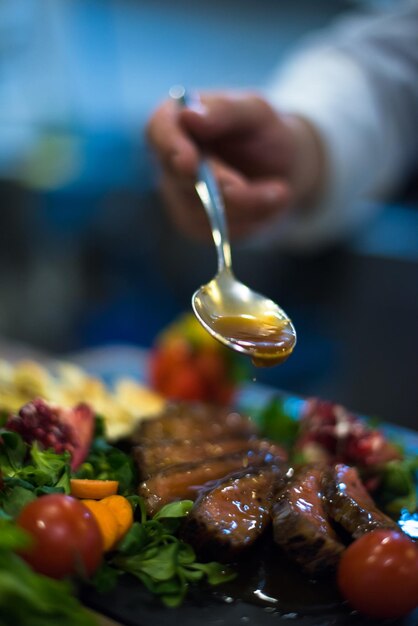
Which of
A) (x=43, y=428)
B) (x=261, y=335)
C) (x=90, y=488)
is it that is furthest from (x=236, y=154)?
(x=90, y=488)

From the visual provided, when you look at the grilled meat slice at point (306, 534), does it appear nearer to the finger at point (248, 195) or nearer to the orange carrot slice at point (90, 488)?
the orange carrot slice at point (90, 488)

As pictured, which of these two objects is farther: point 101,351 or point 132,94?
point 132,94

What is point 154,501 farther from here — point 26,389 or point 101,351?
point 101,351

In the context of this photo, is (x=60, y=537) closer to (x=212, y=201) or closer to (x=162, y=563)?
(x=162, y=563)

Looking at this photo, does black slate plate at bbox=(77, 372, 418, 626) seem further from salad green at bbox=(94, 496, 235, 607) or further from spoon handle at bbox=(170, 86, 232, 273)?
spoon handle at bbox=(170, 86, 232, 273)

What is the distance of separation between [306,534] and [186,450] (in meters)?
0.41

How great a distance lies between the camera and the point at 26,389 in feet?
6.13

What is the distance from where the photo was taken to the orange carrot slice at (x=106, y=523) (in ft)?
3.57

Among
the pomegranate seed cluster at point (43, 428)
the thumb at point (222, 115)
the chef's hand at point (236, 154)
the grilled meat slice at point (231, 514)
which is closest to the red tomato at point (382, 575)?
the grilled meat slice at point (231, 514)

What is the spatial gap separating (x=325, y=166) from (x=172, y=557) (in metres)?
1.68

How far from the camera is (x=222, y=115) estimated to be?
6.32 feet

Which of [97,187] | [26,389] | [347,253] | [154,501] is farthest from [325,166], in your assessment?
[97,187]

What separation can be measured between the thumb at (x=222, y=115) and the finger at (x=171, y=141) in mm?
38

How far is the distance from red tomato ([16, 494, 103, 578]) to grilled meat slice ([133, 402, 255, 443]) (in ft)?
1.73
